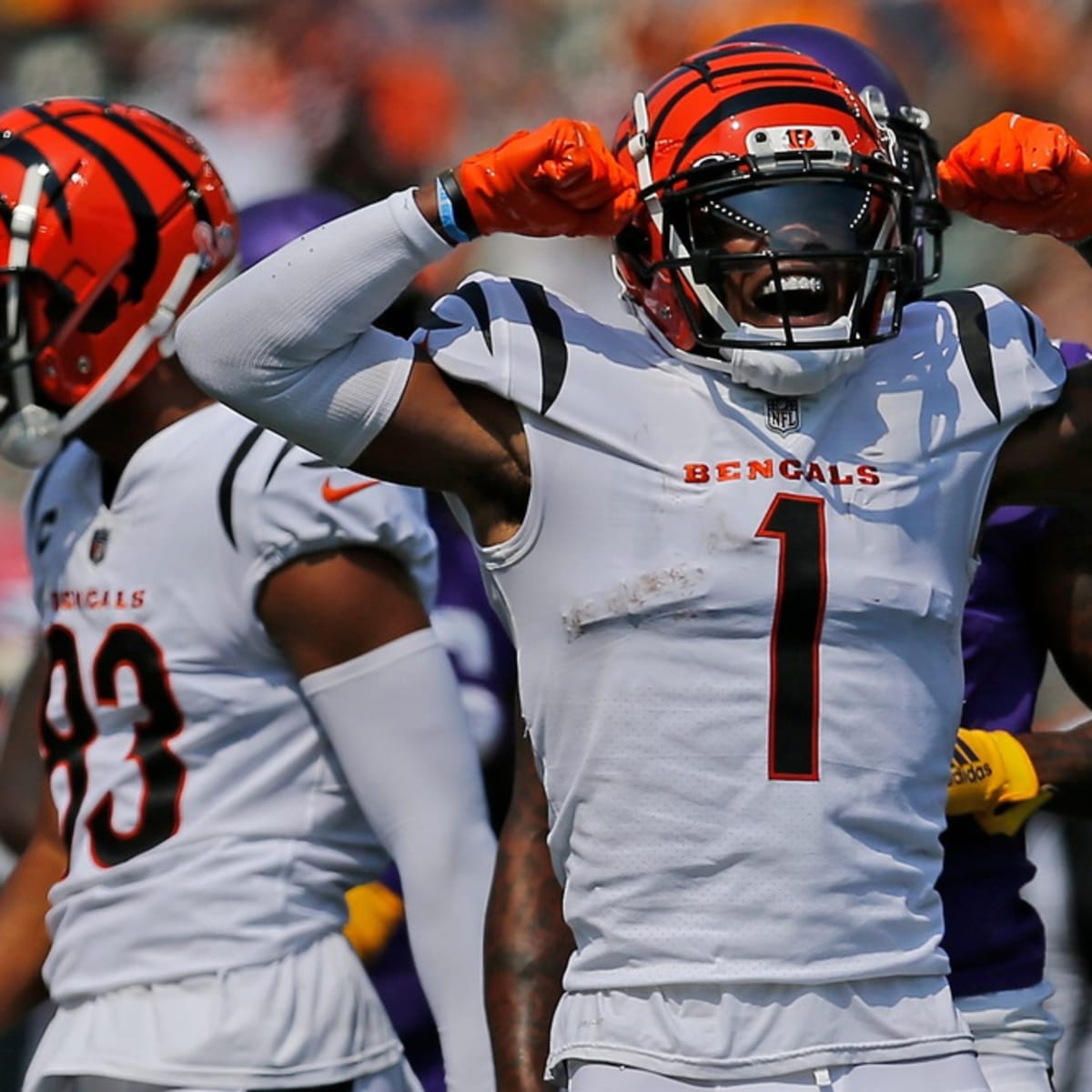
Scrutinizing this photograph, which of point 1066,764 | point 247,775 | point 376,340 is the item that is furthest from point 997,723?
point 376,340

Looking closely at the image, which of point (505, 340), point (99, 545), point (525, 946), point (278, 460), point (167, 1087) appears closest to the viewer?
point (505, 340)

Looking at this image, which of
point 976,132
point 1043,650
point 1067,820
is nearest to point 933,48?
point 1067,820

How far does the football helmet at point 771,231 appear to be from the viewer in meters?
2.00

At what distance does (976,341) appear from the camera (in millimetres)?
2113

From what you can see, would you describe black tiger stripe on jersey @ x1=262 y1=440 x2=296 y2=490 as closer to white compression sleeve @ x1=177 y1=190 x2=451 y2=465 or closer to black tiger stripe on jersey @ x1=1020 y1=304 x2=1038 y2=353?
white compression sleeve @ x1=177 y1=190 x2=451 y2=465

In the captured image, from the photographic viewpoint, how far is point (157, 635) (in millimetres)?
2564

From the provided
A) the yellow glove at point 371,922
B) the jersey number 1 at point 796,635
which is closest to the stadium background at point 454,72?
the yellow glove at point 371,922

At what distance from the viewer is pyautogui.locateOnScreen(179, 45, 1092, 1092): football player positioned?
1940 millimetres

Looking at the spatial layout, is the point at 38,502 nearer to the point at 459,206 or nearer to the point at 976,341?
the point at 459,206

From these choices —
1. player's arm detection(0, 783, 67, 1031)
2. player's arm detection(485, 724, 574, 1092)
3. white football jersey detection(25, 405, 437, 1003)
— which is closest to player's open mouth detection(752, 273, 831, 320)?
player's arm detection(485, 724, 574, 1092)

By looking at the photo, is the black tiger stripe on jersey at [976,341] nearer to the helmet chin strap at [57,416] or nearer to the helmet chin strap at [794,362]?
the helmet chin strap at [794,362]

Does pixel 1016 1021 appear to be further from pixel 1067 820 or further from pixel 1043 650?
pixel 1067 820

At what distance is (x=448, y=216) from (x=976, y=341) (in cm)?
53

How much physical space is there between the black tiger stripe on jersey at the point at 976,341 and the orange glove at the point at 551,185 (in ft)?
1.16
